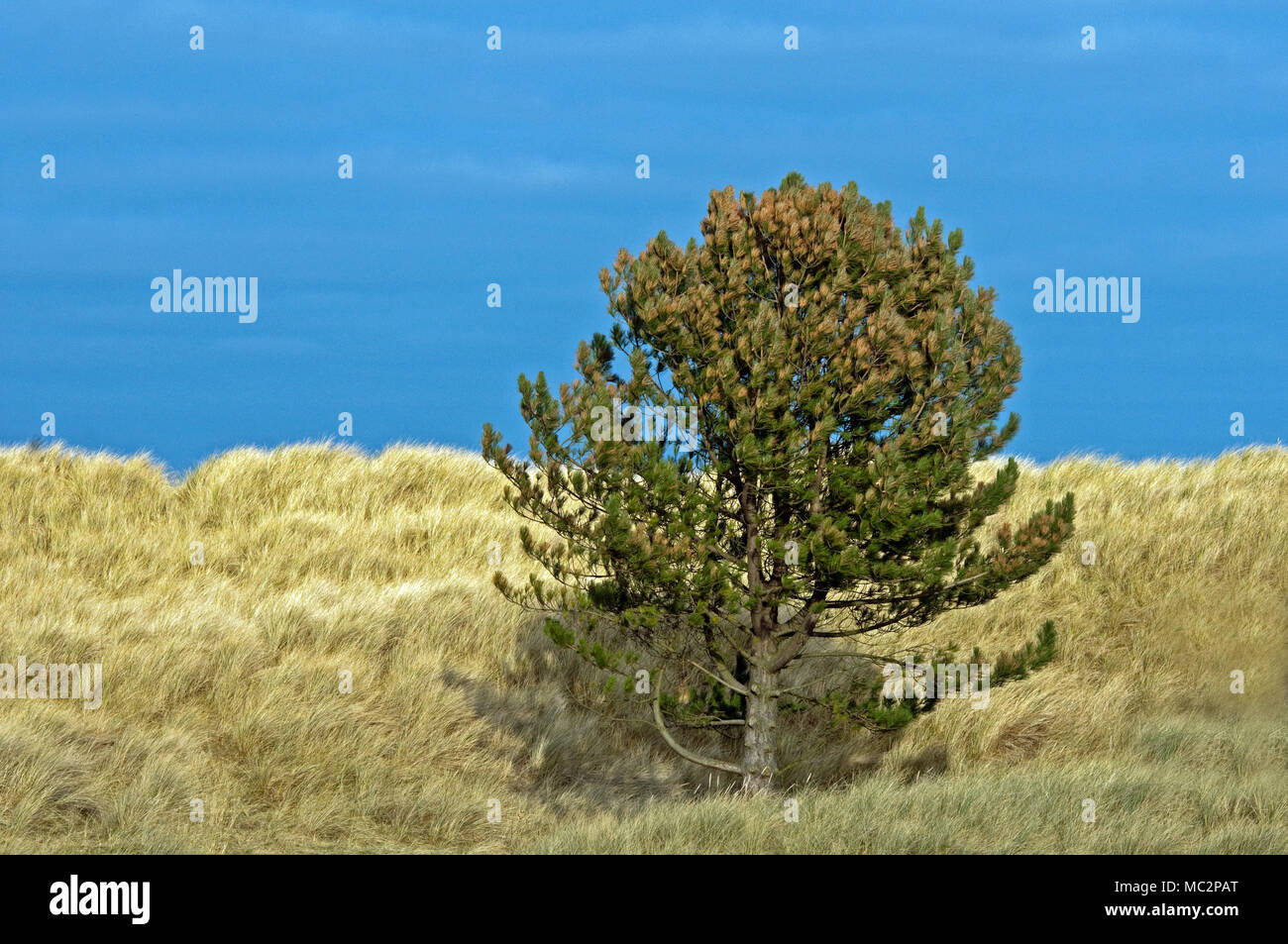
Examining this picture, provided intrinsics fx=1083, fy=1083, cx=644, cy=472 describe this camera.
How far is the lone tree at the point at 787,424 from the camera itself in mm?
8250

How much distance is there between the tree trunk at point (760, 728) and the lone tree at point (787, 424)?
26mm

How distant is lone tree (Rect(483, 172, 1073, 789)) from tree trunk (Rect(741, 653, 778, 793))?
3 cm

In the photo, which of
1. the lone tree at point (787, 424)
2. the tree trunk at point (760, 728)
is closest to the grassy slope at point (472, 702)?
the tree trunk at point (760, 728)

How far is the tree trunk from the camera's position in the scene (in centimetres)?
923

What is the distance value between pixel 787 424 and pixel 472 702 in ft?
20.6

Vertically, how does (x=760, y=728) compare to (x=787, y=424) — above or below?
below

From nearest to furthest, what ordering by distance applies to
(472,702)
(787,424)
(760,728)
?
(787,424) < (760,728) < (472,702)

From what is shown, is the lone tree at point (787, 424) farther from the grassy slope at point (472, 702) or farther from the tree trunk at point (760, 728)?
the grassy slope at point (472, 702)

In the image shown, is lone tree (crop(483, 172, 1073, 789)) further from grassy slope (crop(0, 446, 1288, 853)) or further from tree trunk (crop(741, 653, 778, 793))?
grassy slope (crop(0, 446, 1288, 853))

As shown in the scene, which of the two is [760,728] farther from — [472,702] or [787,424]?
[472,702]

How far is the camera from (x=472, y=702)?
12.7 m

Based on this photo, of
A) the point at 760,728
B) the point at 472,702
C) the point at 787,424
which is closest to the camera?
the point at 787,424

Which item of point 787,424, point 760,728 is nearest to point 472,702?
point 760,728
